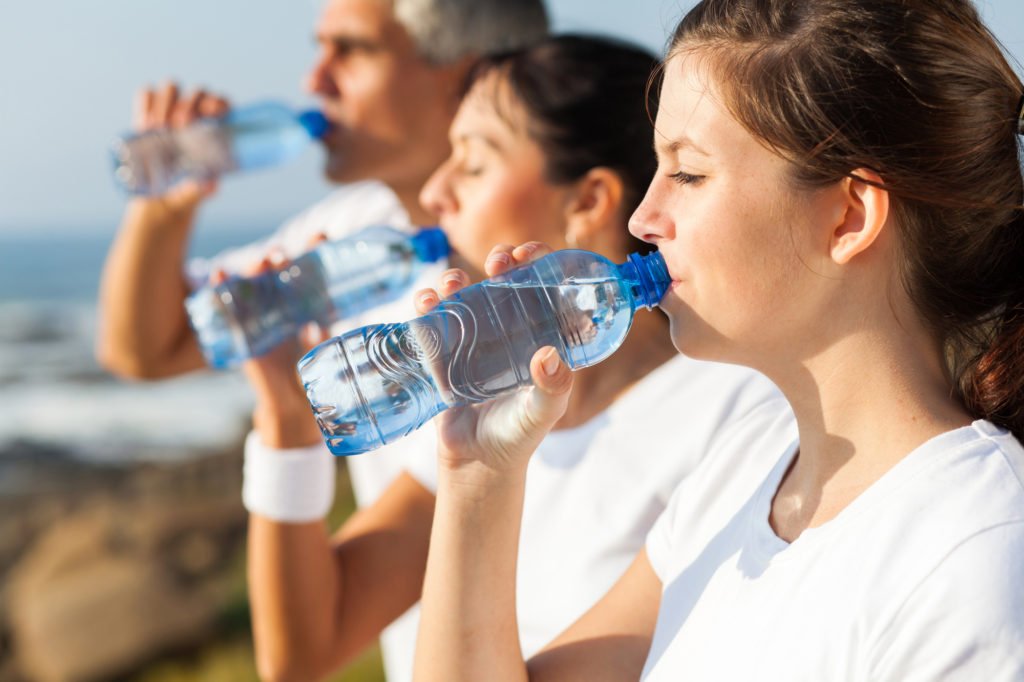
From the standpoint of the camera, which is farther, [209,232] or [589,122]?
[209,232]

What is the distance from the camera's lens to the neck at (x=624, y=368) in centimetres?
218

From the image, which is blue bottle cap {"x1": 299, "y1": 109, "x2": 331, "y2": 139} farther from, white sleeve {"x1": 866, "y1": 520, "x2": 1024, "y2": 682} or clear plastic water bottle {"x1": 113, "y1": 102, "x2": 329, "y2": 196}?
white sleeve {"x1": 866, "y1": 520, "x2": 1024, "y2": 682}

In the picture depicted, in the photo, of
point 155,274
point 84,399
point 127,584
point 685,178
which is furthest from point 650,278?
point 84,399

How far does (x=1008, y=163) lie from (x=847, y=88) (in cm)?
25

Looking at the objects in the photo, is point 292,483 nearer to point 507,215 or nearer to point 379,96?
point 507,215

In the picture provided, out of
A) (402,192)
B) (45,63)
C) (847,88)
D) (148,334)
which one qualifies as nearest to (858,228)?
(847,88)

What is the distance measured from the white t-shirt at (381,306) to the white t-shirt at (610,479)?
1.31ft

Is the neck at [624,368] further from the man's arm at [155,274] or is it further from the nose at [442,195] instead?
the man's arm at [155,274]

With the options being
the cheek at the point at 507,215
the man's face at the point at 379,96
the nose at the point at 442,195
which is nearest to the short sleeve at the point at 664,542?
the cheek at the point at 507,215

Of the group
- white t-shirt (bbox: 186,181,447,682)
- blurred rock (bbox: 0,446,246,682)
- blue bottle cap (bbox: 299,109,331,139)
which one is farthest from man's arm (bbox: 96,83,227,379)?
blurred rock (bbox: 0,446,246,682)

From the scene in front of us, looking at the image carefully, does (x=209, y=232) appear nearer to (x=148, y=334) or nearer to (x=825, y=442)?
(x=148, y=334)

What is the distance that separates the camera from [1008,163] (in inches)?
53.3

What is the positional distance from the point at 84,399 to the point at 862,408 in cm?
1219

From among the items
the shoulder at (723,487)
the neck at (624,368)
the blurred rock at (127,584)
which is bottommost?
the blurred rock at (127,584)
